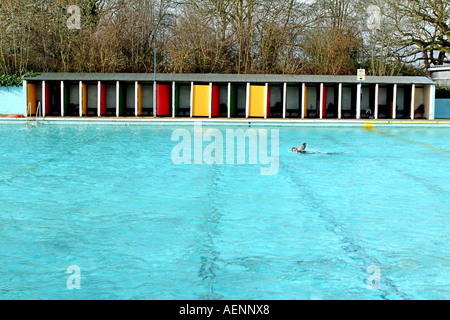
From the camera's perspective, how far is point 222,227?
7621 mm

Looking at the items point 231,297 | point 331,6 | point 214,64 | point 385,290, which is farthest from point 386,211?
point 331,6

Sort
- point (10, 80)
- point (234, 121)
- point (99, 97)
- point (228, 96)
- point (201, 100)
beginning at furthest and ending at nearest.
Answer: point (10, 80)
point (201, 100)
point (228, 96)
point (99, 97)
point (234, 121)

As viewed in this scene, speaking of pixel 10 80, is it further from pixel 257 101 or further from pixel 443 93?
pixel 443 93

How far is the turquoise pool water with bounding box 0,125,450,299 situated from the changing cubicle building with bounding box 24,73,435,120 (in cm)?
1186

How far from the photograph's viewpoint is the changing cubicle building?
2578 cm

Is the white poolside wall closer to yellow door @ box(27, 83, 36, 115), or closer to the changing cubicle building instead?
the changing cubicle building

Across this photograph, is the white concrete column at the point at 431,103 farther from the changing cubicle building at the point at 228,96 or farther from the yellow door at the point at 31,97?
the yellow door at the point at 31,97

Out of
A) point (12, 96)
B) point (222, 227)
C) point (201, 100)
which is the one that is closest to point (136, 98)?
point (201, 100)

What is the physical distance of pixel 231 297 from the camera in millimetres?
5195

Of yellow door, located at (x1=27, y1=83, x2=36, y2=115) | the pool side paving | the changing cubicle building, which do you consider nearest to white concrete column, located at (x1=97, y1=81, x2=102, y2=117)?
the changing cubicle building

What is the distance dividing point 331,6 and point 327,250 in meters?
30.7

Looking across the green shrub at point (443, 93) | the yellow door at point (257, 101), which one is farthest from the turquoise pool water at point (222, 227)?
the green shrub at point (443, 93)

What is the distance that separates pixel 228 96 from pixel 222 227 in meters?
18.6
